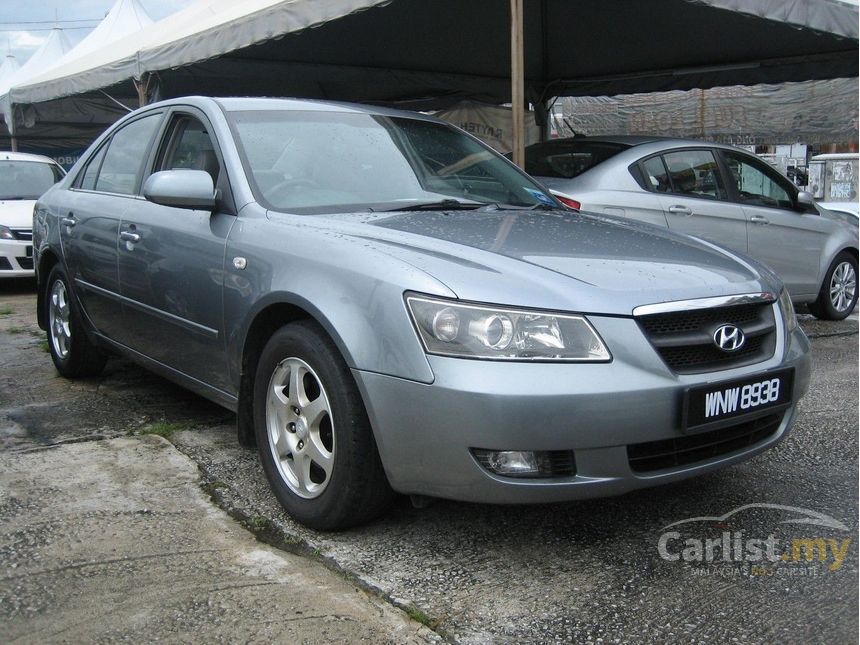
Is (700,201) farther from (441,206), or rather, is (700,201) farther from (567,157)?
(441,206)

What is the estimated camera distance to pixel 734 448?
2.77m

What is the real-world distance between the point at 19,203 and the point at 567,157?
6243mm

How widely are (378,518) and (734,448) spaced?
1.15 metres

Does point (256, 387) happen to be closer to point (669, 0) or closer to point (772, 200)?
point (772, 200)

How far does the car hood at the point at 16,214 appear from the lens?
29.7 feet

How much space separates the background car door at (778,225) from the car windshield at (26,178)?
24.9 feet

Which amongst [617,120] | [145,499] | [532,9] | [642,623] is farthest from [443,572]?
[617,120]

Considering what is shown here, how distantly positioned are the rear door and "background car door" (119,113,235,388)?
361 centimetres

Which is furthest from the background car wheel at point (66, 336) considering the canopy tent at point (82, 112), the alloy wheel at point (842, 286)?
the canopy tent at point (82, 112)

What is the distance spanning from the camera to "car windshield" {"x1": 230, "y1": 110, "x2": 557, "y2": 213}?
134 inches

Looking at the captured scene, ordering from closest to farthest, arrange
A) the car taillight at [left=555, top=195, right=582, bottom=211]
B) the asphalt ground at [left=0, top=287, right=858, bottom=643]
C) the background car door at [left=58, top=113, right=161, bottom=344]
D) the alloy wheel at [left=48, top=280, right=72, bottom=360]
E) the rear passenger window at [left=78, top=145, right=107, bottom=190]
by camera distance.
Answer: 1. the asphalt ground at [left=0, top=287, right=858, bottom=643]
2. the background car door at [left=58, top=113, right=161, bottom=344]
3. the rear passenger window at [left=78, top=145, right=107, bottom=190]
4. the alloy wheel at [left=48, top=280, right=72, bottom=360]
5. the car taillight at [left=555, top=195, right=582, bottom=211]

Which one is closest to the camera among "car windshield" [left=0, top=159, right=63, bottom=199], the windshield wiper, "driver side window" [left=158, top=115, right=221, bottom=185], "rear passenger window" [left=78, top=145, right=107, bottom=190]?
the windshield wiper

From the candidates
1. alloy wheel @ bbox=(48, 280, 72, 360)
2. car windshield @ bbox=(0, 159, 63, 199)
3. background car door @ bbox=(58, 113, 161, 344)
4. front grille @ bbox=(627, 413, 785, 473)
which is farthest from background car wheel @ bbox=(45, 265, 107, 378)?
car windshield @ bbox=(0, 159, 63, 199)

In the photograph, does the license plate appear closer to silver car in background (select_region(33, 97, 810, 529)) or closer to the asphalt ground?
silver car in background (select_region(33, 97, 810, 529))
